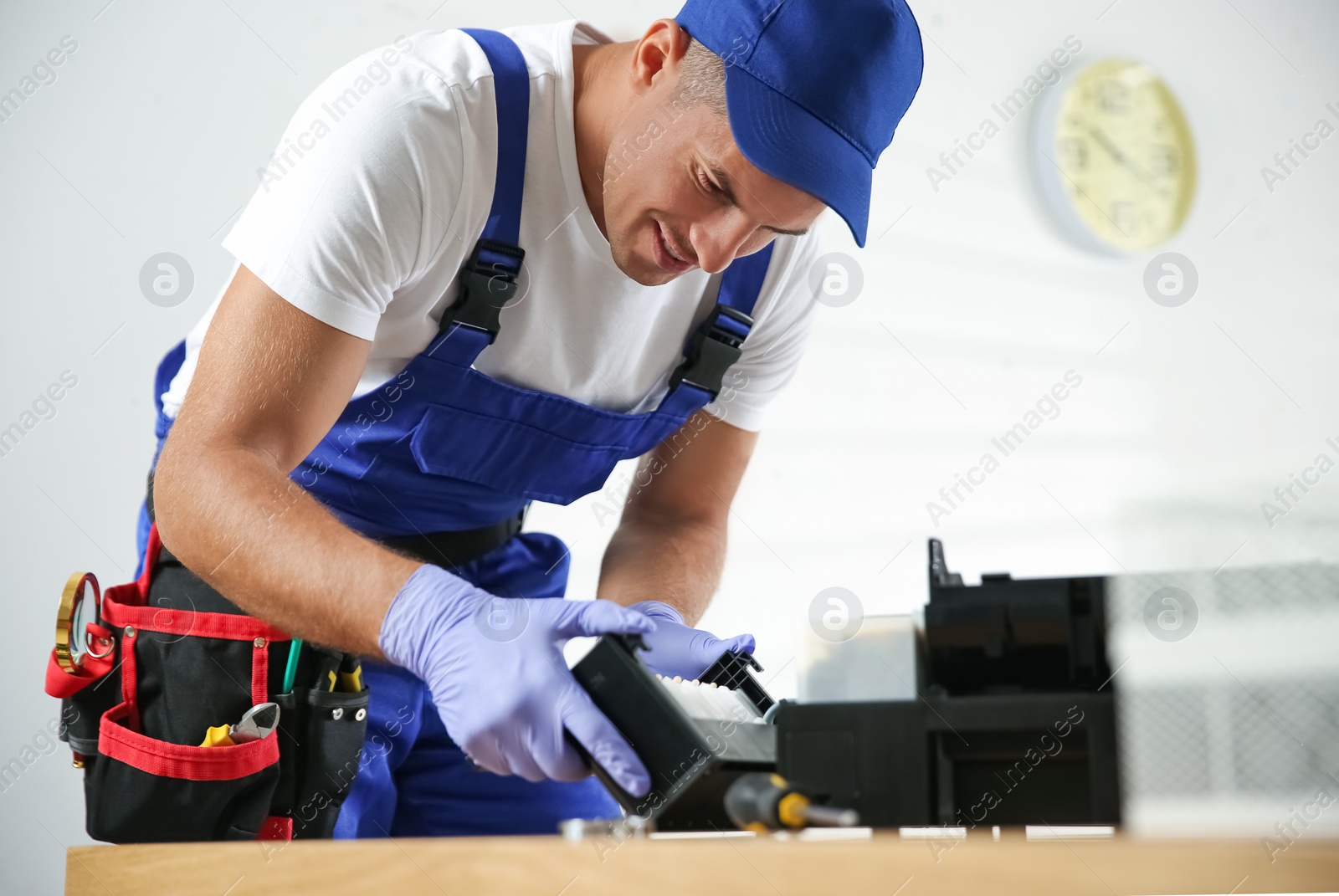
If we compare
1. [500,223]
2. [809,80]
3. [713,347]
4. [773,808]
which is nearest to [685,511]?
[713,347]

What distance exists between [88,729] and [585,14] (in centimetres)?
167

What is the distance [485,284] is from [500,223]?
2.8 inches

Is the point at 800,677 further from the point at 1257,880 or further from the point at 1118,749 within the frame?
the point at 1257,880

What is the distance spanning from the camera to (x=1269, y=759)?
688mm

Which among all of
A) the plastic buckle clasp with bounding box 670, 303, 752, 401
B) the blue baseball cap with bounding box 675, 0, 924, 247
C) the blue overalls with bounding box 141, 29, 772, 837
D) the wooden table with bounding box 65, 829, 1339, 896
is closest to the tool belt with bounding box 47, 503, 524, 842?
the blue overalls with bounding box 141, 29, 772, 837

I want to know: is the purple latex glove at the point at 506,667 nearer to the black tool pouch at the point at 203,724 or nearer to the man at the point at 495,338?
the man at the point at 495,338

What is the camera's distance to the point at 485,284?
3.61ft

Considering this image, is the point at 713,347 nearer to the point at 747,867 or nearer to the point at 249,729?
the point at 249,729

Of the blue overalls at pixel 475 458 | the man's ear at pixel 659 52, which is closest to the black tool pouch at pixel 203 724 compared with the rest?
the blue overalls at pixel 475 458

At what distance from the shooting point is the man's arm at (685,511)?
1448mm

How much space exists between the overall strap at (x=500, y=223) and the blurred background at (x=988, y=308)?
0.97 m

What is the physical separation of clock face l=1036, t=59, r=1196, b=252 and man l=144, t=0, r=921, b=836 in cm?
133

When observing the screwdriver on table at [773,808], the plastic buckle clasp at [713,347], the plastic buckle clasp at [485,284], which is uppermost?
the plastic buckle clasp at [713,347]

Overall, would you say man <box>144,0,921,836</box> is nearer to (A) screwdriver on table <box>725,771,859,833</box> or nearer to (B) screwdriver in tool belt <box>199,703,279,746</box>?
(A) screwdriver on table <box>725,771,859,833</box>
